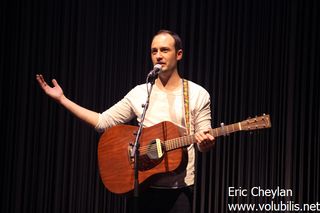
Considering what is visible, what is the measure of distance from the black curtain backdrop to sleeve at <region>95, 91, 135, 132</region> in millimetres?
1339

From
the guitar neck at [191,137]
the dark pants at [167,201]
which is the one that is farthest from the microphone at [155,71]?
the dark pants at [167,201]

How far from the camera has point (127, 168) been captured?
305 centimetres

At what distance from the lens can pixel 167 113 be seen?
2.98 meters

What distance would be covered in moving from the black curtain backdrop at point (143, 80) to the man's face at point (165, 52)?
140 cm

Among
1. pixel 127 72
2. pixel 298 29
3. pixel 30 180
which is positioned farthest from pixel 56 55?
pixel 298 29

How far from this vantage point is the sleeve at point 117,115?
3.21 m

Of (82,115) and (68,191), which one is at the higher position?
(82,115)

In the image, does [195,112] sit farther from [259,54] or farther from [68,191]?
[68,191]

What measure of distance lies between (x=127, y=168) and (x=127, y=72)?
5.62 feet

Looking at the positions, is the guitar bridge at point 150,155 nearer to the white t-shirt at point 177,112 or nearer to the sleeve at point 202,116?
the white t-shirt at point 177,112

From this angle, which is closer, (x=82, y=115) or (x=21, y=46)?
(x=82, y=115)

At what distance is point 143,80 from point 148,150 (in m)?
1.71

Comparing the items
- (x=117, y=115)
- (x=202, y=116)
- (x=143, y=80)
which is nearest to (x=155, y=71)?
(x=202, y=116)

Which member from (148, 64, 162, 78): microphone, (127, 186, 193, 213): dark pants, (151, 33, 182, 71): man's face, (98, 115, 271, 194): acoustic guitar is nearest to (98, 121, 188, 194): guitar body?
(98, 115, 271, 194): acoustic guitar
